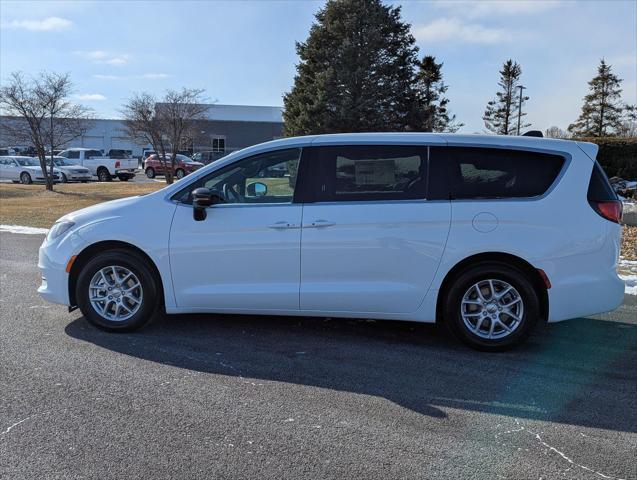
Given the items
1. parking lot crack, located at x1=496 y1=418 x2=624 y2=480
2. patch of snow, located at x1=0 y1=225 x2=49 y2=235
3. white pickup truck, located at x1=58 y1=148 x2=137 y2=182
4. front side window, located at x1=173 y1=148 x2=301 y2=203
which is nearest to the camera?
parking lot crack, located at x1=496 y1=418 x2=624 y2=480

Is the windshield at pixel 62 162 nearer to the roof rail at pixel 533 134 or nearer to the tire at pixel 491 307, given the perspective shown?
the roof rail at pixel 533 134

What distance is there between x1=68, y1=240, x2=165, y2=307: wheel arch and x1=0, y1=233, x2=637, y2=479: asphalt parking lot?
1.35 ft

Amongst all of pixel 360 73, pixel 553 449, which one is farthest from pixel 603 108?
pixel 553 449

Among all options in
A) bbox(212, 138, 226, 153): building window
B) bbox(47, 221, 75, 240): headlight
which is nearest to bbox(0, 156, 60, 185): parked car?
bbox(47, 221, 75, 240): headlight

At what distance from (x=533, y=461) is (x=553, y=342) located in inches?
95.2

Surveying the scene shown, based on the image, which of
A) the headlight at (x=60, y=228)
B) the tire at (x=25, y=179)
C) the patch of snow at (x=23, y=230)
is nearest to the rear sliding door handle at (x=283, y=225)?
the headlight at (x=60, y=228)

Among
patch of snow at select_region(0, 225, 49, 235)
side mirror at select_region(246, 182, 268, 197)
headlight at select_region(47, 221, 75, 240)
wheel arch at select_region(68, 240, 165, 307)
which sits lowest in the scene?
patch of snow at select_region(0, 225, 49, 235)

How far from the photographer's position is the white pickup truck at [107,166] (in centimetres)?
3453

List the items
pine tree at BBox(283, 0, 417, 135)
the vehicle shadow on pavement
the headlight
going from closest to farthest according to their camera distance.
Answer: the vehicle shadow on pavement < the headlight < pine tree at BBox(283, 0, 417, 135)

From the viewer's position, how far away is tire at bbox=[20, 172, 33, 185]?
31141 millimetres

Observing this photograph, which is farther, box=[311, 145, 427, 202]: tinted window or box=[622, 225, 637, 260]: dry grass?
box=[622, 225, 637, 260]: dry grass

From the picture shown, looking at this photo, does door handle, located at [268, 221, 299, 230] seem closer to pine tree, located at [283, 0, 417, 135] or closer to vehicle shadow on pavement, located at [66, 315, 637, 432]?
vehicle shadow on pavement, located at [66, 315, 637, 432]

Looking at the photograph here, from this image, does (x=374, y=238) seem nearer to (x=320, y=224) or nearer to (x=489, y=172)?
(x=320, y=224)

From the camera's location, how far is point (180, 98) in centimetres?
2933
